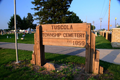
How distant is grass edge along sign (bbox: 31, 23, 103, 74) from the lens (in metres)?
3.54

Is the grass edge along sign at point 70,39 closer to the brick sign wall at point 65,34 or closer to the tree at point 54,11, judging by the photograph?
the brick sign wall at point 65,34

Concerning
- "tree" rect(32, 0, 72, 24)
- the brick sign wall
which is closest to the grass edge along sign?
the brick sign wall

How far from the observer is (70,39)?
3.84 metres

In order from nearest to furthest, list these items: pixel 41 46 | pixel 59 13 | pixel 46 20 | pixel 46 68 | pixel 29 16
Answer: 1. pixel 46 68
2. pixel 41 46
3. pixel 59 13
4. pixel 46 20
5. pixel 29 16

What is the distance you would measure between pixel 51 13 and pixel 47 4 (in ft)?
8.13

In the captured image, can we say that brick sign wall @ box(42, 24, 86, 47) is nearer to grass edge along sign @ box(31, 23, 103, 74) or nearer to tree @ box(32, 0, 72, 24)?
grass edge along sign @ box(31, 23, 103, 74)

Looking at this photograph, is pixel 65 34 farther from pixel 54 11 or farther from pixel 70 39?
pixel 54 11

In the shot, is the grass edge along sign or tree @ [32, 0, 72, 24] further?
tree @ [32, 0, 72, 24]

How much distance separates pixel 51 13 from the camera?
75.0 ft

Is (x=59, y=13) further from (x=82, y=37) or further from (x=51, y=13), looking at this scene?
(x=82, y=37)

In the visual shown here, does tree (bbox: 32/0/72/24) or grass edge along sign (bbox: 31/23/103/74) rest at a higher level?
tree (bbox: 32/0/72/24)

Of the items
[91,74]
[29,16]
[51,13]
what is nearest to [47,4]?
[51,13]

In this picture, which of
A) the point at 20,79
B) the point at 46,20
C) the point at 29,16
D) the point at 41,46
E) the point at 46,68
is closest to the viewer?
the point at 20,79

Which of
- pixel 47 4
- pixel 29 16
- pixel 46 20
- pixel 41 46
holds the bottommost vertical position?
pixel 41 46
